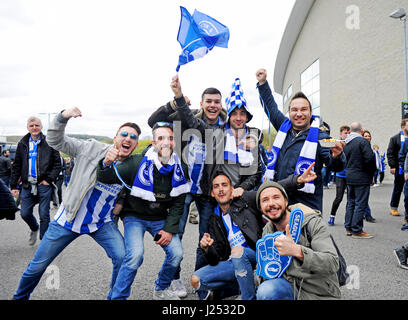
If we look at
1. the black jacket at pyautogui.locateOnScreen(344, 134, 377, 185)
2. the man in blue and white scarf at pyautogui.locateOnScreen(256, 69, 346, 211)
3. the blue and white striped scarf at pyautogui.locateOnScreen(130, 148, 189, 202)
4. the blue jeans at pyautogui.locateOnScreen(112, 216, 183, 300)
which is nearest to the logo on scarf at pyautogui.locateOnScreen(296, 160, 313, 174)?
the man in blue and white scarf at pyautogui.locateOnScreen(256, 69, 346, 211)

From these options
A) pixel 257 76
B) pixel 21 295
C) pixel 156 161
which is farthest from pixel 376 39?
pixel 21 295

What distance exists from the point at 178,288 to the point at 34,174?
3139 mm

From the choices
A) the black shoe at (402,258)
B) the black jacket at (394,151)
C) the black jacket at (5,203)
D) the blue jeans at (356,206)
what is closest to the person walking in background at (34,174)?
the black jacket at (5,203)

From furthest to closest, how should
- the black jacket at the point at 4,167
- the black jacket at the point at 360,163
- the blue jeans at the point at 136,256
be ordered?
the black jacket at the point at 4,167 → the black jacket at the point at 360,163 → the blue jeans at the point at 136,256

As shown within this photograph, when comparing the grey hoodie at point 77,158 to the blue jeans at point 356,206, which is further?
the blue jeans at point 356,206

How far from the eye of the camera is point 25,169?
15.7 ft

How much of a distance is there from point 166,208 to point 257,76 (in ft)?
5.41

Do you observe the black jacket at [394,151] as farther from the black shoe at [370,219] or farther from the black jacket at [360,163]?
the black jacket at [360,163]

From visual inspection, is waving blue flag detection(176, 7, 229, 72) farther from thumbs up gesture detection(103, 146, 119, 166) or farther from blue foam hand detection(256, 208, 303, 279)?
blue foam hand detection(256, 208, 303, 279)

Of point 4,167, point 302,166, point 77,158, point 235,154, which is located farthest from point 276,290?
point 4,167

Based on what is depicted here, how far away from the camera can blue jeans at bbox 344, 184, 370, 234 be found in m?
5.20

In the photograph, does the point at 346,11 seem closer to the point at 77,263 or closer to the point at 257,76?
the point at 257,76

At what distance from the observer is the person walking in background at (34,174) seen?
185 inches

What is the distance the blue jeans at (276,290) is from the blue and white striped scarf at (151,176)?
3.85 feet
